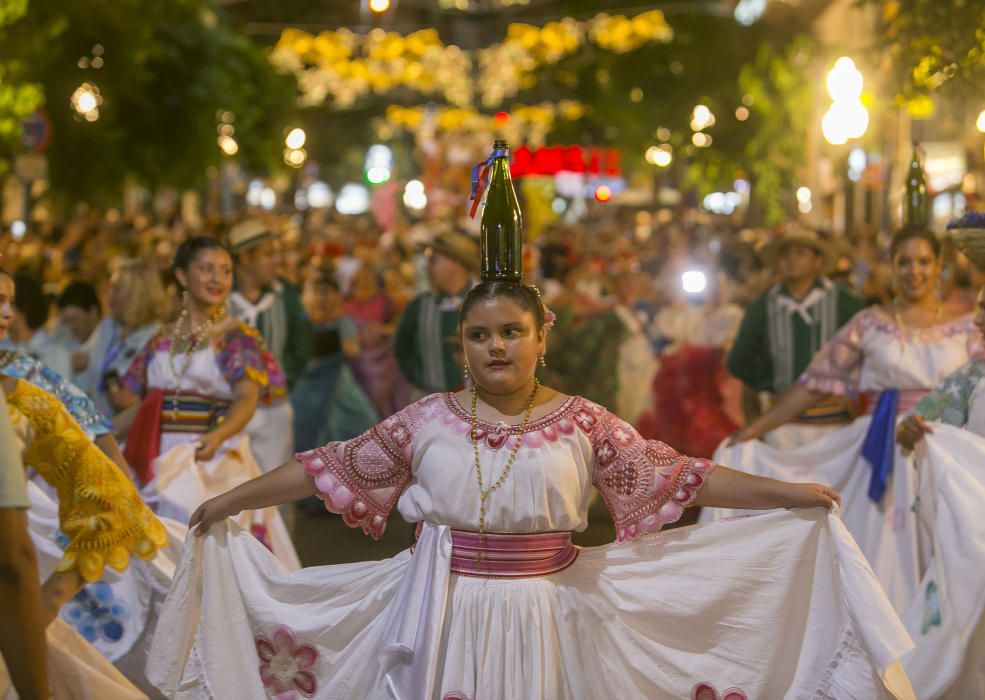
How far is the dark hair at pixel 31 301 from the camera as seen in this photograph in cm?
984

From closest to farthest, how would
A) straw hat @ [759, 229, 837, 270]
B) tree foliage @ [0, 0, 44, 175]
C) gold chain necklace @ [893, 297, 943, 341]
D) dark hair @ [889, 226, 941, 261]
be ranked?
gold chain necklace @ [893, 297, 943, 341]
dark hair @ [889, 226, 941, 261]
straw hat @ [759, 229, 837, 270]
tree foliage @ [0, 0, 44, 175]

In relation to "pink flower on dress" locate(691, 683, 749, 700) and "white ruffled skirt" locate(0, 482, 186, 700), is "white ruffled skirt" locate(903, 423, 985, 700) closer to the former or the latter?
"pink flower on dress" locate(691, 683, 749, 700)

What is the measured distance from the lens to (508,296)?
5.59m

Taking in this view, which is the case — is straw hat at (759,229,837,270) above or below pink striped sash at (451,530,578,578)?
above

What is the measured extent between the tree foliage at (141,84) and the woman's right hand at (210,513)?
18048 millimetres

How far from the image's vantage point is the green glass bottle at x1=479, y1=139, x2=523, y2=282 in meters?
5.75

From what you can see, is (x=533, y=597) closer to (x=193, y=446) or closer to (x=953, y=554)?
(x=953, y=554)

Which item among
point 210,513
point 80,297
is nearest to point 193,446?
point 210,513

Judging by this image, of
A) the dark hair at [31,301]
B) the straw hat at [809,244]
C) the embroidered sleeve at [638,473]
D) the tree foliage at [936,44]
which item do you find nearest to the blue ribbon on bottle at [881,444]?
the straw hat at [809,244]

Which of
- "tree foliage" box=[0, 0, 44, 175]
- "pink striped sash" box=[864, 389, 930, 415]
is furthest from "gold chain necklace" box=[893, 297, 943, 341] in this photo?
"tree foliage" box=[0, 0, 44, 175]

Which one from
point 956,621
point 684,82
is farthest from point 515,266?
point 684,82

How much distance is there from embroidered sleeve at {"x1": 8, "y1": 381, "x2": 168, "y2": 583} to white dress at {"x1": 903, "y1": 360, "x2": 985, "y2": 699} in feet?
10.8

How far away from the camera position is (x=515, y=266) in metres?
5.76

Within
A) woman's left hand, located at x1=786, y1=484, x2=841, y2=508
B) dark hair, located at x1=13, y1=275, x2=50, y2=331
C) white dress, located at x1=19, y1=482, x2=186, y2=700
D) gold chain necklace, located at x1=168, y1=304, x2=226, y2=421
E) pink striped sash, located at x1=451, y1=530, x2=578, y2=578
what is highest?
dark hair, located at x1=13, y1=275, x2=50, y2=331
